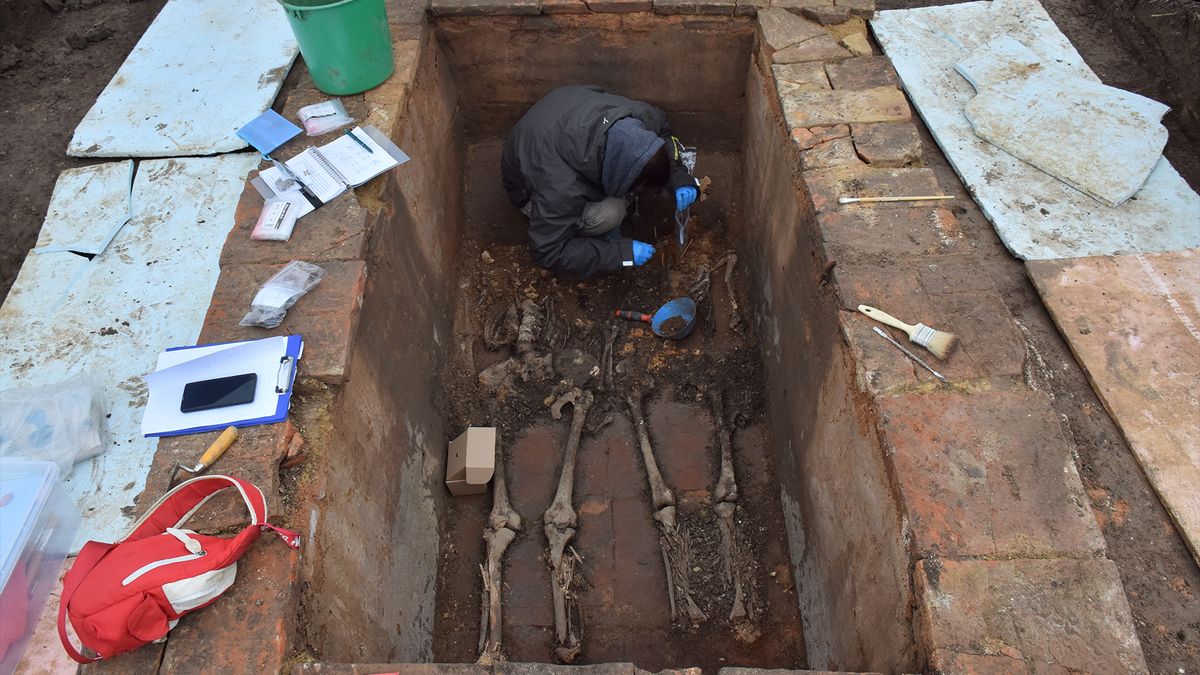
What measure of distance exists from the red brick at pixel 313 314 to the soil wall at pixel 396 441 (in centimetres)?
Result: 11

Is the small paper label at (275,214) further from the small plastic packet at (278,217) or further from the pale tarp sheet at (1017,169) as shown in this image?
the pale tarp sheet at (1017,169)

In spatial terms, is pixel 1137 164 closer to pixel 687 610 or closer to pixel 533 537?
pixel 687 610

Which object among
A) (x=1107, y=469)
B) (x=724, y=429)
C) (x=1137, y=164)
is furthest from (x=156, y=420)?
(x=1137, y=164)

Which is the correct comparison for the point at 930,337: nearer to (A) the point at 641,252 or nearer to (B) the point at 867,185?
(B) the point at 867,185

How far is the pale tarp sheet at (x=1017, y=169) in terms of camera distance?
10.5 ft

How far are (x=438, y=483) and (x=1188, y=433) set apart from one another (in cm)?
326

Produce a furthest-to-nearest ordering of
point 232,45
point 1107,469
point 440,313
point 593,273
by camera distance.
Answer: point 232,45, point 593,273, point 440,313, point 1107,469

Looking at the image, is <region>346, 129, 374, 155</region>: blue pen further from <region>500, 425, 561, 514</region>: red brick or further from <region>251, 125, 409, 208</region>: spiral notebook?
<region>500, 425, 561, 514</region>: red brick

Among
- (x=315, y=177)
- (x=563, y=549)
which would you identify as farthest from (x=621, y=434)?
(x=315, y=177)

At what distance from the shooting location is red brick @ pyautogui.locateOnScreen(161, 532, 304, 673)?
2137mm

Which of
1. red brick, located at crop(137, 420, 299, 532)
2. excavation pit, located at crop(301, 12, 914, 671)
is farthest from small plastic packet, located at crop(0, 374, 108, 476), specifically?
excavation pit, located at crop(301, 12, 914, 671)

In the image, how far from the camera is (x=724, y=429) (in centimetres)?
390

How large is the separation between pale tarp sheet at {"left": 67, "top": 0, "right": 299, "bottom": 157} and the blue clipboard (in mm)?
1948

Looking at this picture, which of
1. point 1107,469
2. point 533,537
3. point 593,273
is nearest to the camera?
point 1107,469
